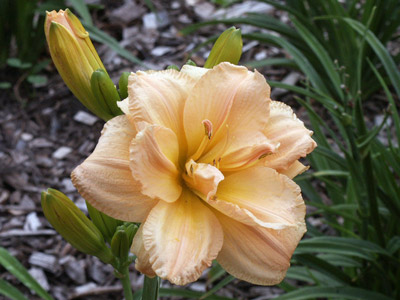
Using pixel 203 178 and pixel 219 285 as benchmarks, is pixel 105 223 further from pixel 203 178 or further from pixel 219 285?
pixel 219 285

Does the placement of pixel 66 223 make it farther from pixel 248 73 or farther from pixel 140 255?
pixel 248 73

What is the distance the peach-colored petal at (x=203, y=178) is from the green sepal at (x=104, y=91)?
0.22 metres

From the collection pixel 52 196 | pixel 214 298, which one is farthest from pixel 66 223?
pixel 214 298

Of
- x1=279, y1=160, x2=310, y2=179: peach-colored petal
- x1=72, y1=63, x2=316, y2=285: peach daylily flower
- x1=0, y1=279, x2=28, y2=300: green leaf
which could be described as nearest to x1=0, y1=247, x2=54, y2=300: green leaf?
x1=0, y1=279, x2=28, y2=300: green leaf

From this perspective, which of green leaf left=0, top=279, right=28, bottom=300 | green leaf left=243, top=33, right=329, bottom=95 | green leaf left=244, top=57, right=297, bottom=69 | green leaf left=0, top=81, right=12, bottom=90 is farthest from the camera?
green leaf left=0, top=81, right=12, bottom=90

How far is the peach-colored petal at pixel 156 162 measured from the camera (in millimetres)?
792

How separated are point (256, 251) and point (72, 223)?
36 cm

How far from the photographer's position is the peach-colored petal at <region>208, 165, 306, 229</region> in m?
0.84

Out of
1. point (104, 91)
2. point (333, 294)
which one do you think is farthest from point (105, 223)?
point (333, 294)

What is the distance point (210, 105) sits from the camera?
2.95 feet

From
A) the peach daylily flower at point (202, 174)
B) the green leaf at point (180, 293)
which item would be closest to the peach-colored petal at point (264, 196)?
the peach daylily flower at point (202, 174)

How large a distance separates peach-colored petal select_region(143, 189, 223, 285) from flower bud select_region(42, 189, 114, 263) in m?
0.23

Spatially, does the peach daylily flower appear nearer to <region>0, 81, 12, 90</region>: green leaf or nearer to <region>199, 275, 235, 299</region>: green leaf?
<region>199, 275, 235, 299</region>: green leaf

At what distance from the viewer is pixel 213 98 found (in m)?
0.90
